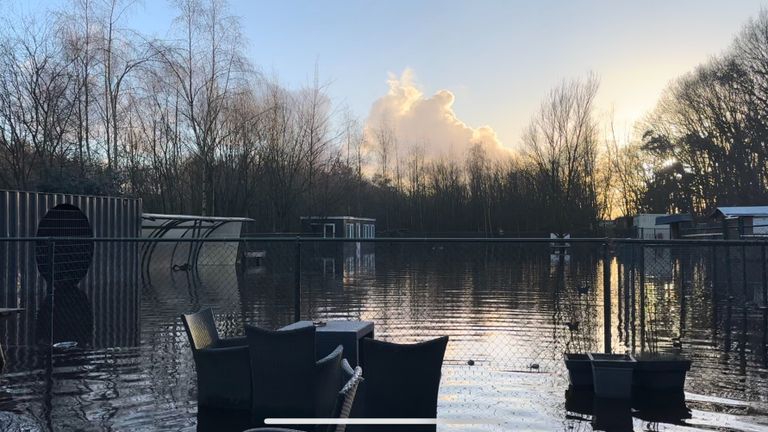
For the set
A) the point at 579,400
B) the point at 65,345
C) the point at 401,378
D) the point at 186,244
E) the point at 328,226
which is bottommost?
the point at 579,400

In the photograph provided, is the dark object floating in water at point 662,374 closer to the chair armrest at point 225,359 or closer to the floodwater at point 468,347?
the floodwater at point 468,347

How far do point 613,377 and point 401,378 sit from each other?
110 inches

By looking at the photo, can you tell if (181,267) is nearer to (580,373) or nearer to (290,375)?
(580,373)

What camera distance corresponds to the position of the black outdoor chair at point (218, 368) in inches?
217

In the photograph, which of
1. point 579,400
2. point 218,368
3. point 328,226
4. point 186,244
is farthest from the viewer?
point 328,226

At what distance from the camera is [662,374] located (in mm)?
6820

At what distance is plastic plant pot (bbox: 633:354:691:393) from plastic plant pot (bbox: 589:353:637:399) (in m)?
0.28

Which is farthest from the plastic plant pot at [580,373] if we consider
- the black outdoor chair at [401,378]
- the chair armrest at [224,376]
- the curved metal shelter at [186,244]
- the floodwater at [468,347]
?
the curved metal shelter at [186,244]

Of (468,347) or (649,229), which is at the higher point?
(649,229)

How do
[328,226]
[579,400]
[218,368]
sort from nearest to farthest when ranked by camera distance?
[218,368]
[579,400]
[328,226]

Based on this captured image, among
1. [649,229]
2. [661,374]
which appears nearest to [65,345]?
[661,374]

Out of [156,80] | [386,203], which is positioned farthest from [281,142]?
[386,203]

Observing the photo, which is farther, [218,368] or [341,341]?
[218,368]

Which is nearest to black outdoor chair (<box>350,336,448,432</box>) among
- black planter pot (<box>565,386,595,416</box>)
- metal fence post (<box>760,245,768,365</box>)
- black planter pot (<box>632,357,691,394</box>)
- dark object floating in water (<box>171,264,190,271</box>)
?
black planter pot (<box>565,386,595,416</box>)
